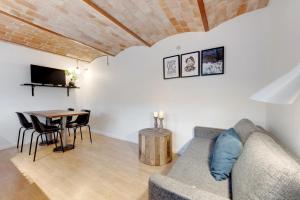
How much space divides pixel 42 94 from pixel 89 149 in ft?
6.73

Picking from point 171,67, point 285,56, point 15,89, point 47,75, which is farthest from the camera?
point 47,75

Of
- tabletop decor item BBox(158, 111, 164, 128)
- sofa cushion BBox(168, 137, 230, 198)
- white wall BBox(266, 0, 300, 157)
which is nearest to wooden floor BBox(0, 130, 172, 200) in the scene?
sofa cushion BBox(168, 137, 230, 198)

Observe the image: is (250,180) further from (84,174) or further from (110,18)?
(110,18)

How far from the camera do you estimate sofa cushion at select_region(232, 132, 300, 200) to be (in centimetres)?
66

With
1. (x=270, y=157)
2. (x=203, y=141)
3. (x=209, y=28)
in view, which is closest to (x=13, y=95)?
(x=203, y=141)

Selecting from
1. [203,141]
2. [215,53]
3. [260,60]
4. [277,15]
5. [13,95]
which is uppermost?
[277,15]

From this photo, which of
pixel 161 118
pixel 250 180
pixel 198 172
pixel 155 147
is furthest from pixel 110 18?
pixel 250 180

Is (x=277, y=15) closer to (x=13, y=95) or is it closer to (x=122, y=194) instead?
(x=122, y=194)

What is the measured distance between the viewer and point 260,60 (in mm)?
2146

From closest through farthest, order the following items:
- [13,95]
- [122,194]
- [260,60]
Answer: [122,194] < [260,60] < [13,95]

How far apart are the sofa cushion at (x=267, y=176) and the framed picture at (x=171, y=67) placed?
203 centimetres

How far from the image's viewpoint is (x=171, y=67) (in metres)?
2.96

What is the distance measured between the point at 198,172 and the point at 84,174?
66.8 inches

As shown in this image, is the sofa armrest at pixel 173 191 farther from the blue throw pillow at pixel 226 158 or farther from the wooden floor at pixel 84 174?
the wooden floor at pixel 84 174
